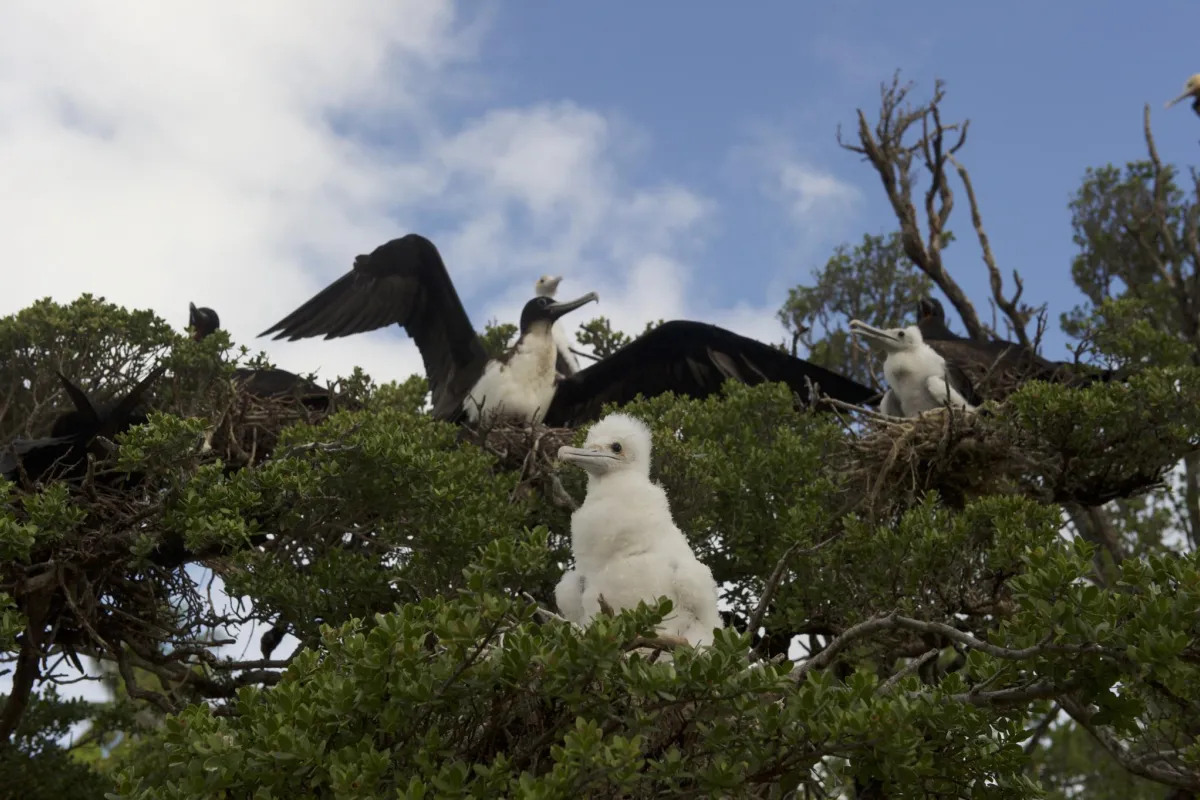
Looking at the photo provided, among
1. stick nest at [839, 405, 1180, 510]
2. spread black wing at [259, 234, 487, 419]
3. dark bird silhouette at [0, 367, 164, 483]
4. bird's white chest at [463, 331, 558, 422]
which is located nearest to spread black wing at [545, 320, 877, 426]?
bird's white chest at [463, 331, 558, 422]

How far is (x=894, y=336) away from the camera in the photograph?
7164 mm

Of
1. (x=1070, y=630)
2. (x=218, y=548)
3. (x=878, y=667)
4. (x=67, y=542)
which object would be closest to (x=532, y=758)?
(x=1070, y=630)

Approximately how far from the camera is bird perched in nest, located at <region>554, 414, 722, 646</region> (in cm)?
390

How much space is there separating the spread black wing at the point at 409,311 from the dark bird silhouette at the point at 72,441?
2838 millimetres

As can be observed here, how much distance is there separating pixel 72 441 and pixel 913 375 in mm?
4212

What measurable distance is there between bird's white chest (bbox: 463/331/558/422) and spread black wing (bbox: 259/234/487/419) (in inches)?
10.9

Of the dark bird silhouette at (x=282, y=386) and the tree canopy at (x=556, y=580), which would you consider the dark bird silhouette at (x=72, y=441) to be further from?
the dark bird silhouette at (x=282, y=386)

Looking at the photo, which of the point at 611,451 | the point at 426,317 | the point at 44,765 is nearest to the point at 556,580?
the point at 611,451

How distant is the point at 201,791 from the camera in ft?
9.27

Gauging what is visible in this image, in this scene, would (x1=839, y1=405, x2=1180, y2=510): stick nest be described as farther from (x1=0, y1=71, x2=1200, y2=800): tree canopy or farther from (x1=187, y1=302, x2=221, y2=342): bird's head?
(x1=187, y1=302, x2=221, y2=342): bird's head

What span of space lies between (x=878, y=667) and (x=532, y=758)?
3779 mm

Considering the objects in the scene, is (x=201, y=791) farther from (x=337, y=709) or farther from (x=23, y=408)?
(x=23, y=408)

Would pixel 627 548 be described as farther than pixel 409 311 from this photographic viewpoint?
No

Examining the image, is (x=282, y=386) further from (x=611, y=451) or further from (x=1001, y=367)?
(x=1001, y=367)
